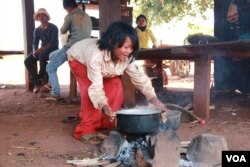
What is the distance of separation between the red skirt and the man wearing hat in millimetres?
3515

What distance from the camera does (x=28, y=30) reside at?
8.30 metres

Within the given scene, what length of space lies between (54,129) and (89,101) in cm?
92

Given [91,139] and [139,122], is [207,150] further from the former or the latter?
[91,139]

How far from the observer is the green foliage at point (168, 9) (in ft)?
63.0

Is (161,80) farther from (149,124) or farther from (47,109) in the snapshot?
(149,124)

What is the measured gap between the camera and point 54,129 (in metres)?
4.87

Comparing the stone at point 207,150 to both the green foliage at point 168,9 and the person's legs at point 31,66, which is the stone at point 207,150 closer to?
the person's legs at point 31,66

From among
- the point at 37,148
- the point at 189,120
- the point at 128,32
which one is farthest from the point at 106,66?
the point at 189,120

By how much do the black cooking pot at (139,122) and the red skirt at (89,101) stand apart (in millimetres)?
675

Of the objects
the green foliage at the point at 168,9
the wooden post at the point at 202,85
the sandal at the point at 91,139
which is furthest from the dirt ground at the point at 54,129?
the green foliage at the point at 168,9

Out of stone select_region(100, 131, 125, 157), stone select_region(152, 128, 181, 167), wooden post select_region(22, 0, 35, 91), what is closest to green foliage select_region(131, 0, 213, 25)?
wooden post select_region(22, 0, 35, 91)

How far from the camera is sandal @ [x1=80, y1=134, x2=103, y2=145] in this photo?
4179 mm

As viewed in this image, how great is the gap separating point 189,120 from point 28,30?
15.2ft

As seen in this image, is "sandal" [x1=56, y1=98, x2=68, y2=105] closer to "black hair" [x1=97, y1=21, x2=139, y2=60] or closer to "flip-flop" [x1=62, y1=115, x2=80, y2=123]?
"flip-flop" [x1=62, y1=115, x2=80, y2=123]
